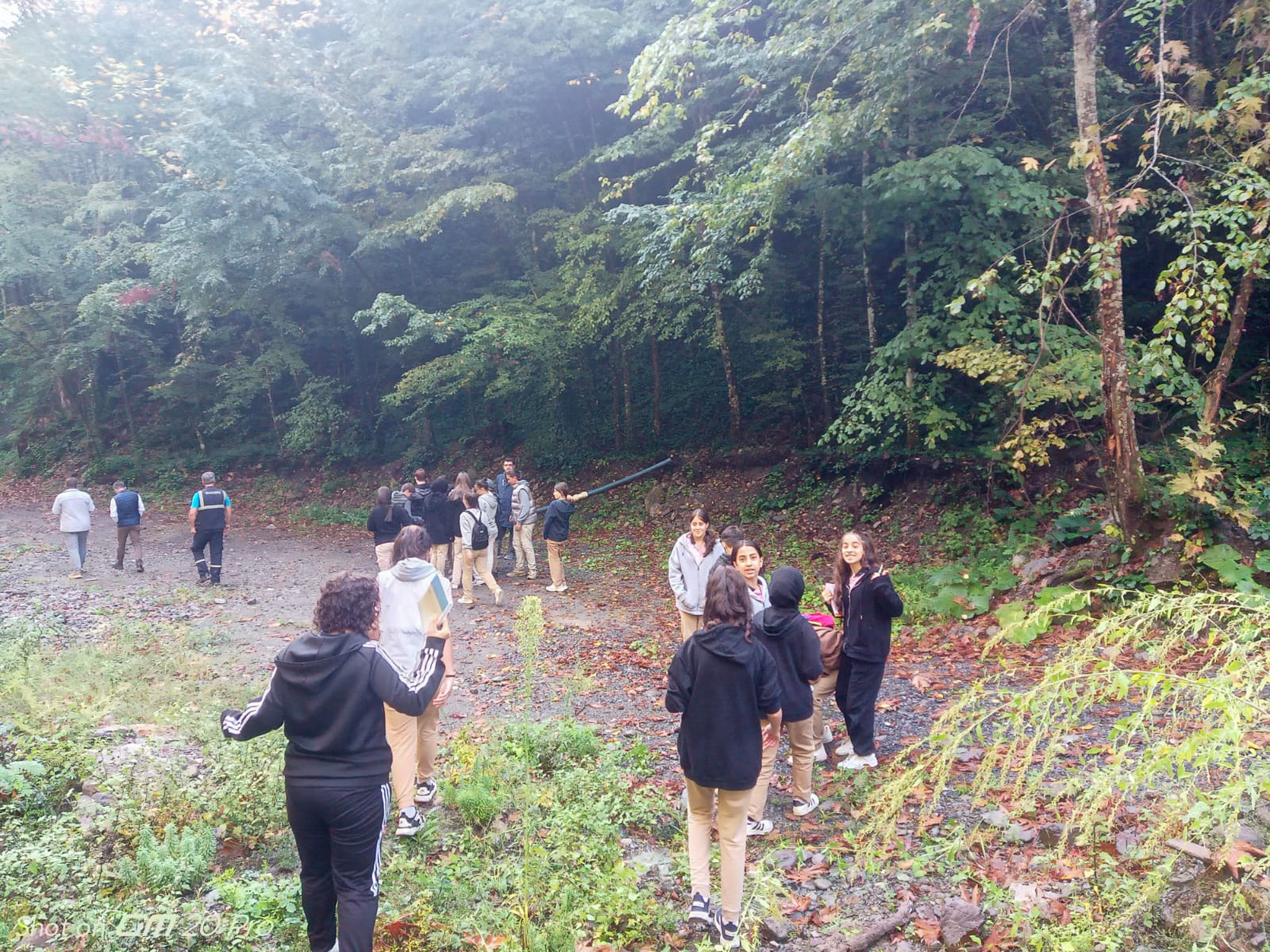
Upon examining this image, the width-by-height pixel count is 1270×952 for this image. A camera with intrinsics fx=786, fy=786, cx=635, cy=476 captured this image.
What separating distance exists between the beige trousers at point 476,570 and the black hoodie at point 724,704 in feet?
26.2

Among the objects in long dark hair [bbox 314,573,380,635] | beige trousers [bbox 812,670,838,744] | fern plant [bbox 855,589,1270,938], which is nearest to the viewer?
fern plant [bbox 855,589,1270,938]

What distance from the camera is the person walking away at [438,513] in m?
12.0

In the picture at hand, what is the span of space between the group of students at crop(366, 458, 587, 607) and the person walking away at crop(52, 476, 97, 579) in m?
5.25

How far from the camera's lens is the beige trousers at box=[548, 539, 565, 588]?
12.2m

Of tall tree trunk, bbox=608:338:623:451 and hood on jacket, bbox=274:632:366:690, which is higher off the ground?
tall tree trunk, bbox=608:338:623:451

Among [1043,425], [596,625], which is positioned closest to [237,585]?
[596,625]

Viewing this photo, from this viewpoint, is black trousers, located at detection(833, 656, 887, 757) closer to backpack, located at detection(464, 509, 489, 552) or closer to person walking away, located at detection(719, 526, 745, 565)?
person walking away, located at detection(719, 526, 745, 565)

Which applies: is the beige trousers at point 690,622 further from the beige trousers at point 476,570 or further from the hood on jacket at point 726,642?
the beige trousers at point 476,570

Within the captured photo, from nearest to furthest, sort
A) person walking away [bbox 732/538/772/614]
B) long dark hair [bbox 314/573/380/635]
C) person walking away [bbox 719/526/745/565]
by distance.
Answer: long dark hair [bbox 314/573/380/635] → person walking away [bbox 732/538/772/614] → person walking away [bbox 719/526/745/565]

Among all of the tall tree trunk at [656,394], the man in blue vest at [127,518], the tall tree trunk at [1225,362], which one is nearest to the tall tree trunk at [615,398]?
the tall tree trunk at [656,394]

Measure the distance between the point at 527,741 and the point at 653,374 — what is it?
1463 cm

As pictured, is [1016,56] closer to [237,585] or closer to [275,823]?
[275,823]

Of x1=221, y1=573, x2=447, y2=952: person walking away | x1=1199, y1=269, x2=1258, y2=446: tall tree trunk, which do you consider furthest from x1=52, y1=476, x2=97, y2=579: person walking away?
x1=1199, y1=269, x2=1258, y2=446: tall tree trunk

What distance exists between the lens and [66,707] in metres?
6.65
